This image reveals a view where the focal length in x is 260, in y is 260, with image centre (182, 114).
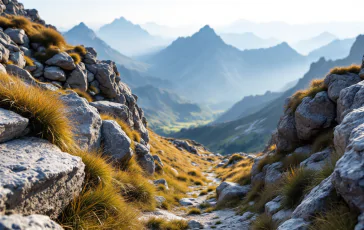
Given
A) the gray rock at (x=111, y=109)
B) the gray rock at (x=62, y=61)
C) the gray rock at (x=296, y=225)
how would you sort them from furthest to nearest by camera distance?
the gray rock at (x=62, y=61) → the gray rock at (x=111, y=109) → the gray rock at (x=296, y=225)

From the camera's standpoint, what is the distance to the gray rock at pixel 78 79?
93.8 feet

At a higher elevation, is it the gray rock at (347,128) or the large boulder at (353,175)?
the gray rock at (347,128)

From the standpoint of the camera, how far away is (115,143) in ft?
56.1

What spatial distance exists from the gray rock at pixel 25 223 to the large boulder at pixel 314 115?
53.8ft

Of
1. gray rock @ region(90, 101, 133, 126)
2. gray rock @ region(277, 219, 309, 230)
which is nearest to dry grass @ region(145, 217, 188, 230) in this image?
gray rock @ region(277, 219, 309, 230)

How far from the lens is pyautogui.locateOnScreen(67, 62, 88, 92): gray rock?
28594 mm

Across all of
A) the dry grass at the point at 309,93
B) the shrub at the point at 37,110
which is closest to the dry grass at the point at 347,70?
the dry grass at the point at 309,93

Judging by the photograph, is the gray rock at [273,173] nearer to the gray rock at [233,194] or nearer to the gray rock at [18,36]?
the gray rock at [233,194]

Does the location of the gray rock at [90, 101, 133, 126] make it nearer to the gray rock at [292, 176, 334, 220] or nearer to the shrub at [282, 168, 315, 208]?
the shrub at [282, 168, 315, 208]

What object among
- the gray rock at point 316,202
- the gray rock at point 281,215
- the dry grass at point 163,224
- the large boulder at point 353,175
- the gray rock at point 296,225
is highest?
the large boulder at point 353,175

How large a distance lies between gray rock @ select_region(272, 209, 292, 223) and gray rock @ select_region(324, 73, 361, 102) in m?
9.68

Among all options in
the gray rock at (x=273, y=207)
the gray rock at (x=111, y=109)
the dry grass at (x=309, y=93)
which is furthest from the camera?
the gray rock at (x=111, y=109)

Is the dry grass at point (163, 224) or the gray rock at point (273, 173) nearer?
the dry grass at point (163, 224)

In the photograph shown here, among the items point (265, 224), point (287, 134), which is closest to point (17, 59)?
point (287, 134)
